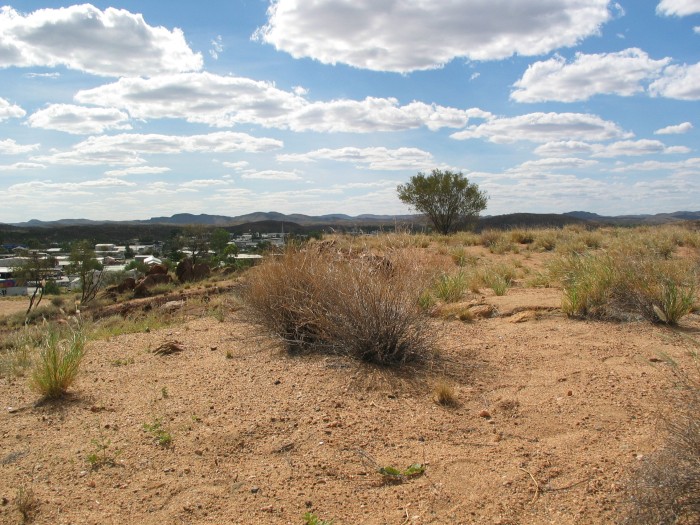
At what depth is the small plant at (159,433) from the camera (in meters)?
4.26

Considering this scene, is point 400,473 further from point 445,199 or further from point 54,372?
point 445,199

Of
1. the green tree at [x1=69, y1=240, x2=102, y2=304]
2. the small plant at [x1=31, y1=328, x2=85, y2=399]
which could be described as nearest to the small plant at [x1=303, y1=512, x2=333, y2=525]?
the small plant at [x1=31, y1=328, x2=85, y2=399]

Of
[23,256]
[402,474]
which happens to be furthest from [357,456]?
[23,256]

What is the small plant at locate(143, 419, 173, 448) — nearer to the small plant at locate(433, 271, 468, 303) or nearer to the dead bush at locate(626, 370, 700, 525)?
the dead bush at locate(626, 370, 700, 525)

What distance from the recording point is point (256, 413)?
473 cm

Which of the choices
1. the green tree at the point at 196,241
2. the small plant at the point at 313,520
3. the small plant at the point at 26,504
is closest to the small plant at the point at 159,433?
the small plant at the point at 26,504

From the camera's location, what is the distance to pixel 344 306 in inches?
238

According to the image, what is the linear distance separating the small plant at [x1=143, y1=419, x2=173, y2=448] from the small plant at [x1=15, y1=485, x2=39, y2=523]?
0.90 m

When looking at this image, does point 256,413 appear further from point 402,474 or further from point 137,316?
point 137,316

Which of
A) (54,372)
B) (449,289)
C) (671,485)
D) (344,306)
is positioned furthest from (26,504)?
(449,289)

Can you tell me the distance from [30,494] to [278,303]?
3871mm

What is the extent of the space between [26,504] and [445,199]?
30651mm

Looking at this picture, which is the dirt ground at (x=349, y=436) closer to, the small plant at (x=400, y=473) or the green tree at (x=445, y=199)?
the small plant at (x=400, y=473)

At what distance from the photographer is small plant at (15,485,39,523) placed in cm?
339
